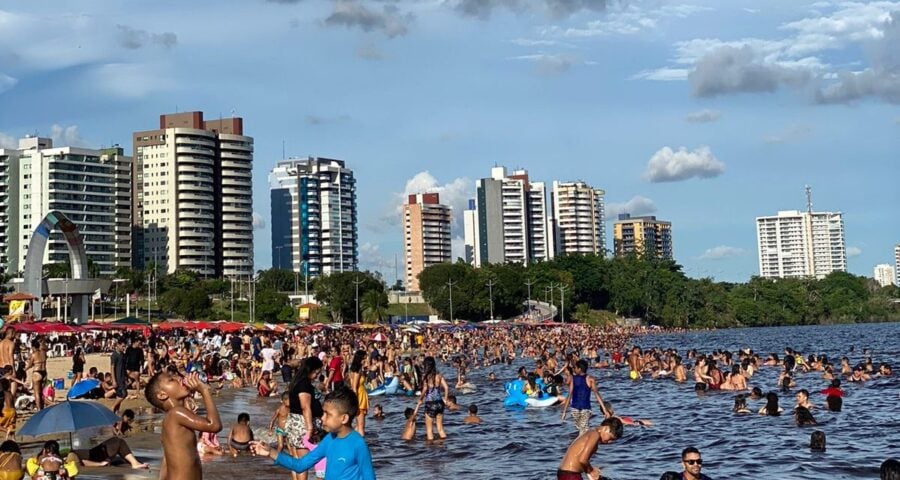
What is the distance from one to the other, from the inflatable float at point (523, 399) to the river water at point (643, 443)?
523 millimetres

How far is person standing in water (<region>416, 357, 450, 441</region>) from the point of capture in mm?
Answer: 18017

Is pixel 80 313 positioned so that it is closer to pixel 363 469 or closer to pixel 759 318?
pixel 363 469

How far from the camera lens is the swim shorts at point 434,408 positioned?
19.3 meters

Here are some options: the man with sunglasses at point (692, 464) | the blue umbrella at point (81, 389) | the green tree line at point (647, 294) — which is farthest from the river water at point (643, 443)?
the green tree line at point (647, 294)

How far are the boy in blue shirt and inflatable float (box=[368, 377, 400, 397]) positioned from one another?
80.8ft

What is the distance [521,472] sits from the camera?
16.3 metres

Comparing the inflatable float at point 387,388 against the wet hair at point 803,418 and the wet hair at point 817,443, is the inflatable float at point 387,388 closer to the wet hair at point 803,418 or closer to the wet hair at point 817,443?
the wet hair at point 803,418

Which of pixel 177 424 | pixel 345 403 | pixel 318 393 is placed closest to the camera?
pixel 345 403

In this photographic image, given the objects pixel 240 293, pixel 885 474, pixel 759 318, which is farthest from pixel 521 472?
pixel 759 318

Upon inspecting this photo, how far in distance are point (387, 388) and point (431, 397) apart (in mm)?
12818

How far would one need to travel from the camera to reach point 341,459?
6914 mm

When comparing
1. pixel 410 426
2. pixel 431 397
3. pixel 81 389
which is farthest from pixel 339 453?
pixel 81 389

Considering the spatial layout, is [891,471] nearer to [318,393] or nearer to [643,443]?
[643,443]

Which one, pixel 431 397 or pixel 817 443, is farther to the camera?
pixel 431 397
